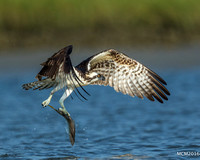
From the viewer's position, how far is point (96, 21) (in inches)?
805

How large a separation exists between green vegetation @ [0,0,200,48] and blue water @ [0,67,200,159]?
8.80 ft

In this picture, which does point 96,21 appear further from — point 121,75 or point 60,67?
point 60,67

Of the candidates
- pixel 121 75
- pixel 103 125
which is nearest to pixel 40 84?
pixel 121 75

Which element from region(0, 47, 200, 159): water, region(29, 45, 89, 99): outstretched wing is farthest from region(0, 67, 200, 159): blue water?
region(29, 45, 89, 99): outstretched wing

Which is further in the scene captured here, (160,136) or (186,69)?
(186,69)

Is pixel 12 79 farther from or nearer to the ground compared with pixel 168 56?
nearer to the ground

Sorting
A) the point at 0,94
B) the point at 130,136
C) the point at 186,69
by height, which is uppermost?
the point at 186,69

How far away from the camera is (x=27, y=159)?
356 inches

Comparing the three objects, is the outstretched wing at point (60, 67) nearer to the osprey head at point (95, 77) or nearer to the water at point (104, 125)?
the osprey head at point (95, 77)

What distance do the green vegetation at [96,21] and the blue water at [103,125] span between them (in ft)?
8.80

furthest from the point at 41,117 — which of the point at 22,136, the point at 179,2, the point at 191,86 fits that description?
the point at 179,2

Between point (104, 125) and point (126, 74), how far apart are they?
102 inches

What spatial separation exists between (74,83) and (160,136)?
2.89m

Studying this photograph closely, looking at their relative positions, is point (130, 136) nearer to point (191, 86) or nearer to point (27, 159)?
point (27, 159)
